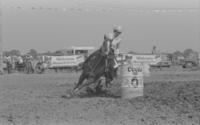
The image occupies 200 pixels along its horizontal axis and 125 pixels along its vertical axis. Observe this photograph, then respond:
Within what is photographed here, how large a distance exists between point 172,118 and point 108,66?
3641mm

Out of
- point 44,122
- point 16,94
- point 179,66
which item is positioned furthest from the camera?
point 179,66

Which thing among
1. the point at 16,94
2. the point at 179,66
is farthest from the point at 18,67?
the point at 16,94

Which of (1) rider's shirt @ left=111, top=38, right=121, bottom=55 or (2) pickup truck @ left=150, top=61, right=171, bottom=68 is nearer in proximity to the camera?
(1) rider's shirt @ left=111, top=38, right=121, bottom=55

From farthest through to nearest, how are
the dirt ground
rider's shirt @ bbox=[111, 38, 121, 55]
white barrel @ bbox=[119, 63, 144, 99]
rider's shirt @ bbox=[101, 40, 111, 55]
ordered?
1. rider's shirt @ bbox=[111, 38, 121, 55]
2. rider's shirt @ bbox=[101, 40, 111, 55]
3. white barrel @ bbox=[119, 63, 144, 99]
4. the dirt ground

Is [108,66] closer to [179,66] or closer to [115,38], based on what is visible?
[115,38]

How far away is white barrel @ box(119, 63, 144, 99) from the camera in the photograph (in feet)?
39.7

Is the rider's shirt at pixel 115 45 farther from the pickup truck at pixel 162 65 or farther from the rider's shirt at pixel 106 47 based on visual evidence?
the pickup truck at pixel 162 65

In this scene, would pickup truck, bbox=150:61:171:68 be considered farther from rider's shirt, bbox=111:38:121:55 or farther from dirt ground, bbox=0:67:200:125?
rider's shirt, bbox=111:38:121:55

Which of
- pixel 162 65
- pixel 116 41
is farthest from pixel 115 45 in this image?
pixel 162 65

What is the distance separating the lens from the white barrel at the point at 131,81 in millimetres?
12109

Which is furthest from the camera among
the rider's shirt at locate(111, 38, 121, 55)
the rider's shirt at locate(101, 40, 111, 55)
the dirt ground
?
the rider's shirt at locate(111, 38, 121, 55)

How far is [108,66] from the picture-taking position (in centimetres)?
1281

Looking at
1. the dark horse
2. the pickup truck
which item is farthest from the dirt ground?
the pickup truck

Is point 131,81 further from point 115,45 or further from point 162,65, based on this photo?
point 162,65
